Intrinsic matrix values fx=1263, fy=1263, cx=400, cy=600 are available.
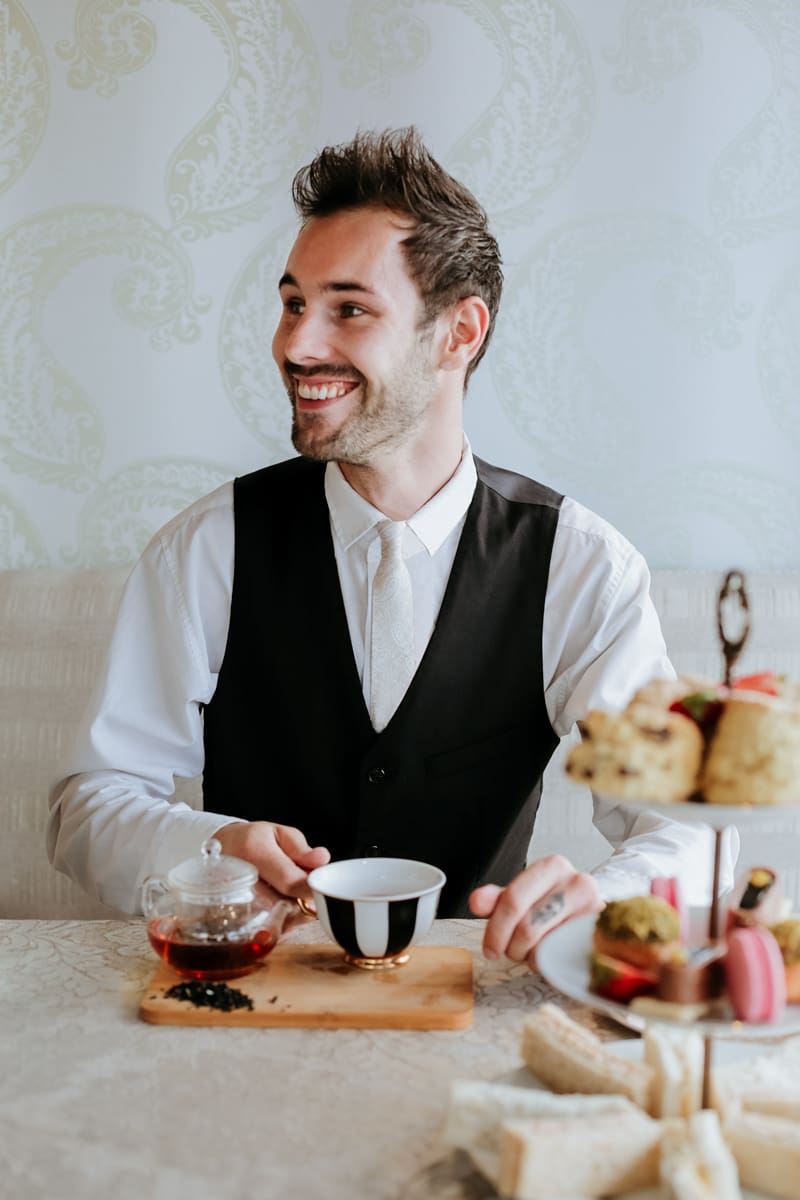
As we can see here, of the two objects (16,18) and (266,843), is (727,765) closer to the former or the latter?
(266,843)

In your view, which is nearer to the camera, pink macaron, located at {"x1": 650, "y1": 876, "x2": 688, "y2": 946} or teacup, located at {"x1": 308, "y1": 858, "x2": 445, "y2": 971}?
pink macaron, located at {"x1": 650, "y1": 876, "x2": 688, "y2": 946}

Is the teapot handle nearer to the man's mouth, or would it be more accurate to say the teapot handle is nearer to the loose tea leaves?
the loose tea leaves

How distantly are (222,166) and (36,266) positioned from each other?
15.4 inches

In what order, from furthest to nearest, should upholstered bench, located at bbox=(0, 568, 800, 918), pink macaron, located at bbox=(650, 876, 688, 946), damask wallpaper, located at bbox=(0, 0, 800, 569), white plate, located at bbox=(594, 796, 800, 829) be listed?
1. damask wallpaper, located at bbox=(0, 0, 800, 569)
2. upholstered bench, located at bbox=(0, 568, 800, 918)
3. pink macaron, located at bbox=(650, 876, 688, 946)
4. white plate, located at bbox=(594, 796, 800, 829)

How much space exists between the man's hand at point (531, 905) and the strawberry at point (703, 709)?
40 centimetres

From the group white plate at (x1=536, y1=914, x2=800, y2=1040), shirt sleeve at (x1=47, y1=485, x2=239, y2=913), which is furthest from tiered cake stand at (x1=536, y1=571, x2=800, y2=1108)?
shirt sleeve at (x1=47, y1=485, x2=239, y2=913)

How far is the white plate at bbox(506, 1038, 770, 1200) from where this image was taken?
39.6 inches

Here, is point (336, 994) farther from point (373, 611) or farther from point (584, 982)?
point (373, 611)

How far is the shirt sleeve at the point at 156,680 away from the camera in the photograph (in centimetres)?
171

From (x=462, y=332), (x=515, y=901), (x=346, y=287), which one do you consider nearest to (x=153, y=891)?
(x=515, y=901)

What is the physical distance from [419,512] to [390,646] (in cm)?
22

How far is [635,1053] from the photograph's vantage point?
41.7 inches

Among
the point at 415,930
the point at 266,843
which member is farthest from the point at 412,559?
the point at 415,930

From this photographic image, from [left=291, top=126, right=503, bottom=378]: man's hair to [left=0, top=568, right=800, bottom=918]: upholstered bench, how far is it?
0.72 m
